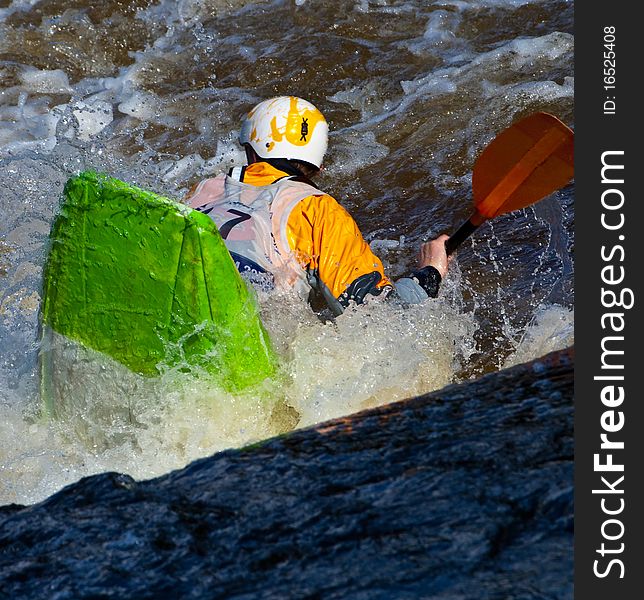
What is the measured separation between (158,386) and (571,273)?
88.8 inches

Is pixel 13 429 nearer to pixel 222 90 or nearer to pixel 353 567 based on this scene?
pixel 353 567

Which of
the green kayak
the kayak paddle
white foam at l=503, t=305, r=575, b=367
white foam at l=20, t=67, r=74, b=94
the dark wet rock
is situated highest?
white foam at l=20, t=67, r=74, b=94

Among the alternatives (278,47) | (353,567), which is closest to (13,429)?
(353,567)

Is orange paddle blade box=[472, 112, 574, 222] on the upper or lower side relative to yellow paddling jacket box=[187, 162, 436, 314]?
upper

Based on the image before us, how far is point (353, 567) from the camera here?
6.89 ft

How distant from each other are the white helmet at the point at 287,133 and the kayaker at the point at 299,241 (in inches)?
6.2

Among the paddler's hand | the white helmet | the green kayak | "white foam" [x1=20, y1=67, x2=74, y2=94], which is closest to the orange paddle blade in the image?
the paddler's hand

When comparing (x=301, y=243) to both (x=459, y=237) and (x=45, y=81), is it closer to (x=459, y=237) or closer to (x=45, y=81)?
(x=459, y=237)

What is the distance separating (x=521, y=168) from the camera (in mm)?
4293

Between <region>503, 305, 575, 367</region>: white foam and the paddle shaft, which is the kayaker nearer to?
the paddle shaft

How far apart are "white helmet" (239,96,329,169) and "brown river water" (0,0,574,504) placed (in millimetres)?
529

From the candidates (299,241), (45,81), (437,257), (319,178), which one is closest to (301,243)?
(299,241)

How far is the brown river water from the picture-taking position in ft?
11.1

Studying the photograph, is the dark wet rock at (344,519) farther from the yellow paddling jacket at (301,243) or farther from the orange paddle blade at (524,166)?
the orange paddle blade at (524,166)
